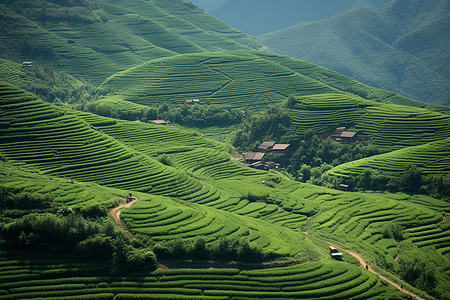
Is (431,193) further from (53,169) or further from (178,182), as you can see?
(53,169)

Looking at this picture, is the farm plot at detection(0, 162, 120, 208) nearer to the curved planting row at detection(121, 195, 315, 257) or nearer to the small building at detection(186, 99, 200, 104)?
the curved planting row at detection(121, 195, 315, 257)

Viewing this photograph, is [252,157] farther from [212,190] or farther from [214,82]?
[214,82]

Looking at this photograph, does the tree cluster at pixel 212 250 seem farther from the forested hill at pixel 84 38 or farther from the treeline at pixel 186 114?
the forested hill at pixel 84 38

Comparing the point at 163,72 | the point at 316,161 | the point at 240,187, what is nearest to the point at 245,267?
the point at 240,187

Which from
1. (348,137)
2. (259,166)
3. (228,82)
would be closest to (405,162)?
(348,137)

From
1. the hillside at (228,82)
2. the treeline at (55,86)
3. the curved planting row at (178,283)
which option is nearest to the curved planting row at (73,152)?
the curved planting row at (178,283)
